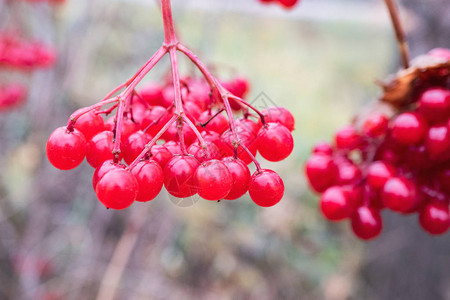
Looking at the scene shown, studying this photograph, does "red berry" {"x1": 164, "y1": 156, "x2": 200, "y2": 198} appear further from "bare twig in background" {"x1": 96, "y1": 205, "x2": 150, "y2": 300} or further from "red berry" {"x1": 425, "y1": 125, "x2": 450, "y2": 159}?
"bare twig in background" {"x1": 96, "y1": 205, "x2": 150, "y2": 300}

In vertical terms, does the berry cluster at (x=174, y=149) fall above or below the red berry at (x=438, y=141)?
above

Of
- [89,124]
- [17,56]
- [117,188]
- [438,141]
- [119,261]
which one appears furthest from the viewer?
[119,261]

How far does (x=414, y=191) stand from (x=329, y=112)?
194 inches

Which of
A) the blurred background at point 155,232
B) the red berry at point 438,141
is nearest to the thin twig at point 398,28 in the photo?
the red berry at point 438,141

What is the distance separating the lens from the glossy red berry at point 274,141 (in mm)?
618

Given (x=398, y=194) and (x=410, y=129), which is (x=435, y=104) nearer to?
(x=410, y=129)

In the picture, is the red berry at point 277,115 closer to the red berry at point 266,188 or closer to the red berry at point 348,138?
the red berry at point 266,188

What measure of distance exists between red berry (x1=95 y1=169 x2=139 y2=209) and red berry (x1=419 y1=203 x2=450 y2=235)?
633 mm

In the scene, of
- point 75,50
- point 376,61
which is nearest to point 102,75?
point 75,50

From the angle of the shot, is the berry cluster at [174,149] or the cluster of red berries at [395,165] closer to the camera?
the berry cluster at [174,149]

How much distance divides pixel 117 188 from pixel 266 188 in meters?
0.20

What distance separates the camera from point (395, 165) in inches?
35.9

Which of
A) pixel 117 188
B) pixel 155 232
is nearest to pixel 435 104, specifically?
pixel 117 188

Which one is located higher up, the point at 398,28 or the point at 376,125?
the point at 398,28
